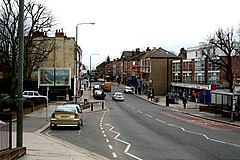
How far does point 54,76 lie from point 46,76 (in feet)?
3.92

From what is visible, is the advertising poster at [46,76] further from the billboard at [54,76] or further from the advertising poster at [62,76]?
the advertising poster at [62,76]

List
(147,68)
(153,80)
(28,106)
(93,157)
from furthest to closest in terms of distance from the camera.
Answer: (147,68) → (153,80) → (28,106) → (93,157)

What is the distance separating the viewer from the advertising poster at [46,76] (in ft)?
196

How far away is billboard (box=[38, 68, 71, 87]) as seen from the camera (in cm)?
5975

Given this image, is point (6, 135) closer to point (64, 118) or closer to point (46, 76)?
point (64, 118)

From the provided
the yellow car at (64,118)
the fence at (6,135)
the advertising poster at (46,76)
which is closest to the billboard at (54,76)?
the advertising poster at (46,76)

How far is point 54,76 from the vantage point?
197 ft

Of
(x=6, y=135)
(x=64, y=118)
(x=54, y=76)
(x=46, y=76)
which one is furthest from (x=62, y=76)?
(x=6, y=135)

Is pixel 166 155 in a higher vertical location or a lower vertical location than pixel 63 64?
lower

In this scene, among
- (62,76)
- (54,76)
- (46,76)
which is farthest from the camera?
(62,76)

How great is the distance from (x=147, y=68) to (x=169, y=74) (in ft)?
24.5

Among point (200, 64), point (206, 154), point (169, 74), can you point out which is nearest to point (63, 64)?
point (200, 64)

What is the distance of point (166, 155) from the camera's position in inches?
599

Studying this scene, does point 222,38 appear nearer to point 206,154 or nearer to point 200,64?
point 200,64
